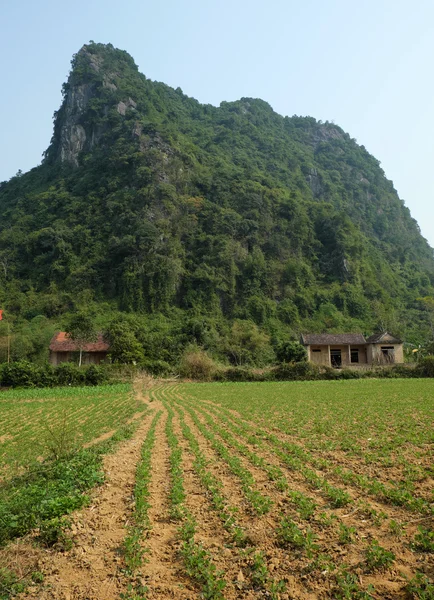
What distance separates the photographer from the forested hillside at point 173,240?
64125 mm

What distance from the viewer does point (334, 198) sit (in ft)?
350

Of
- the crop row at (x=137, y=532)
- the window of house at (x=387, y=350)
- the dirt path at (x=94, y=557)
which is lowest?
the dirt path at (x=94, y=557)

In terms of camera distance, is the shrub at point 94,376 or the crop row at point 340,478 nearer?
the crop row at point 340,478

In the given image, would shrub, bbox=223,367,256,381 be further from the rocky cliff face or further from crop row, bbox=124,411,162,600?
the rocky cliff face

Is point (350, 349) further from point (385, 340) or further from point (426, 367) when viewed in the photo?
point (426, 367)

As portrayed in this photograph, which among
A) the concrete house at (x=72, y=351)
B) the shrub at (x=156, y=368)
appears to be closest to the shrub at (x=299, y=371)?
the shrub at (x=156, y=368)

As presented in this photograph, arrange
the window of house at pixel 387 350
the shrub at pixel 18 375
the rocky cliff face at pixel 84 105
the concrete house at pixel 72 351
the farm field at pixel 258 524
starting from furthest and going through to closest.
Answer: the rocky cliff face at pixel 84 105, the concrete house at pixel 72 351, the window of house at pixel 387 350, the shrub at pixel 18 375, the farm field at pixel 258 524

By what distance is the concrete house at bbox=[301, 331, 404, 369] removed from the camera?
48.8m

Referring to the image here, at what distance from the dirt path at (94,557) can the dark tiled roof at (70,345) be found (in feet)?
144

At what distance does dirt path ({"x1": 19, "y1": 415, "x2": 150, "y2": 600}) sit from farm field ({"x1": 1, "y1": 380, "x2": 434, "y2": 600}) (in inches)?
0.7

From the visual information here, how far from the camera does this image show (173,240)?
71.4m

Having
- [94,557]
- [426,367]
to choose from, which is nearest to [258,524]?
[94,557]

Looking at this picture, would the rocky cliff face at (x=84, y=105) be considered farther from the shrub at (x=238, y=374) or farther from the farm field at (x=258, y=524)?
the farm field at (x=258, y=524)

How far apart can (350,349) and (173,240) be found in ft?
119
